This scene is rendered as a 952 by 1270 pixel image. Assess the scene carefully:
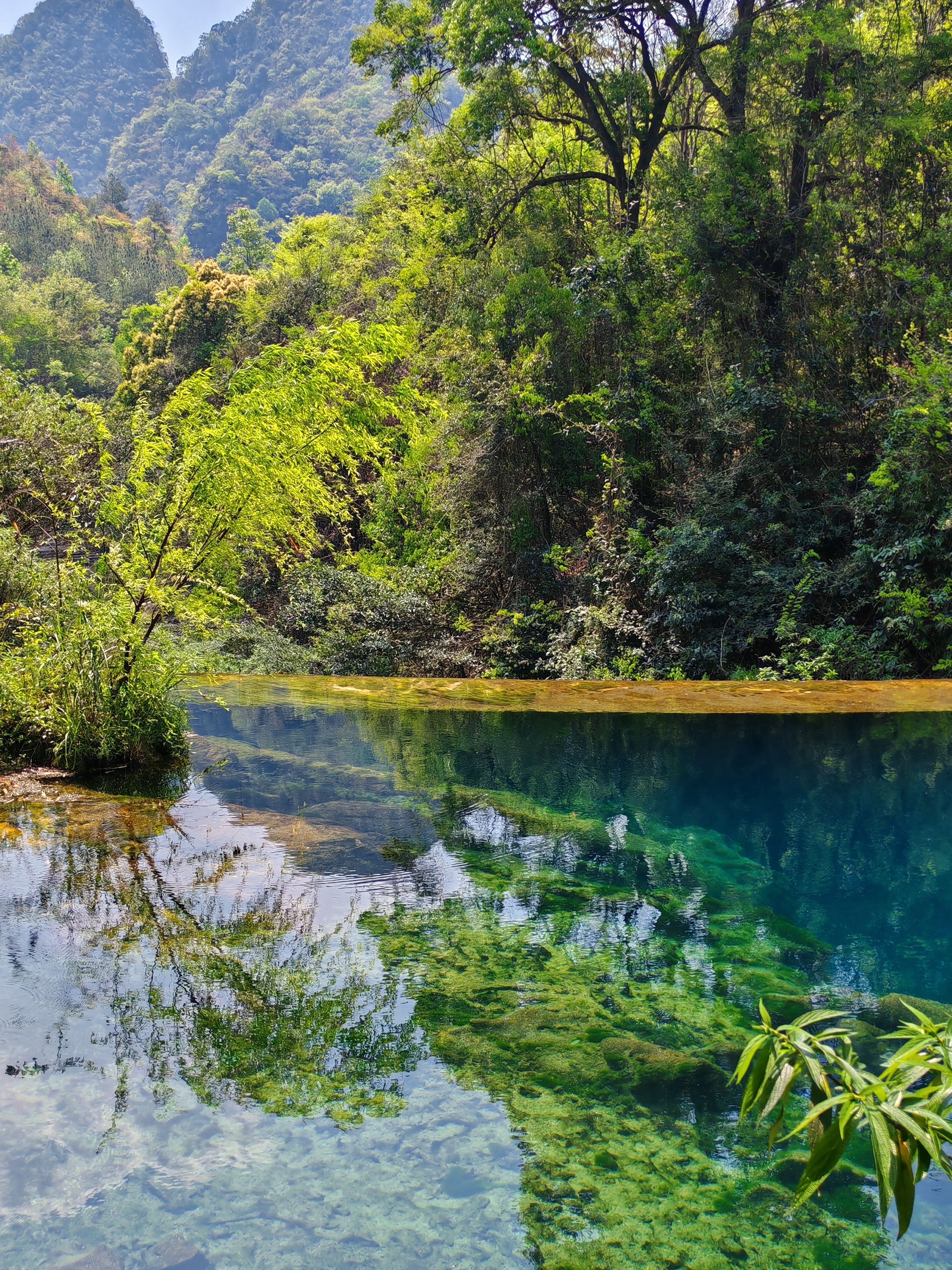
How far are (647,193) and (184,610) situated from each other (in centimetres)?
1092

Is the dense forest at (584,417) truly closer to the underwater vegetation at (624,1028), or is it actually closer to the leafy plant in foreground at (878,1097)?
the underwater vegetation at (624,1028)

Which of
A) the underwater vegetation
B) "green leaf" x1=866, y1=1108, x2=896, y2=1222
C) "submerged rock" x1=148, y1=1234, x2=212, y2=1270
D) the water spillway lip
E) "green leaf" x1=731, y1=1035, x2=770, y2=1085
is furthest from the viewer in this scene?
the water spillway lip

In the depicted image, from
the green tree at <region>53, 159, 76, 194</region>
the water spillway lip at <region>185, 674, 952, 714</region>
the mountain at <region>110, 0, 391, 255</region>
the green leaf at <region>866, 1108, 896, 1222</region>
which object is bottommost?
the water spillway lip at <region>185, 674, 952, 714</region>

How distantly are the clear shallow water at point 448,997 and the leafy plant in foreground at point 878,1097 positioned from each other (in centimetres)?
100

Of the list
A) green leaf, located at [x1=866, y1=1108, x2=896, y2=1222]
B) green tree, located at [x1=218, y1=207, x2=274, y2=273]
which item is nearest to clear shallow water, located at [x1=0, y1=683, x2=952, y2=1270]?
green leaf, located at [x1=866, y1=1108, x2=896, y2=1222]

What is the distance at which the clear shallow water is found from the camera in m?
1.98

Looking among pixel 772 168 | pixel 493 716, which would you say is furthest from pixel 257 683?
pixel 772 168

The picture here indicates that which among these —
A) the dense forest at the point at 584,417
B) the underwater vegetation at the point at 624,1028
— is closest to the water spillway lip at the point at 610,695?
the dense forest at the point at 584,417

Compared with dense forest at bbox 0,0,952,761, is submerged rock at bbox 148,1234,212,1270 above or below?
below

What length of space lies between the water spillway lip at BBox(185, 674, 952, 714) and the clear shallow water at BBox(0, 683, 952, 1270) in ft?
3.32

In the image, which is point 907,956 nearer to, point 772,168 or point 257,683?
point 257,683

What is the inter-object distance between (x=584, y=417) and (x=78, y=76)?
202 m

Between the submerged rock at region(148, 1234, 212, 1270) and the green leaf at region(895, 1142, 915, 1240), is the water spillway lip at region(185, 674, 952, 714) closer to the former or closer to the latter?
the submerged rock at region(148, 1234, 212, 1270)

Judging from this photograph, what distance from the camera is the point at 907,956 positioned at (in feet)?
10.9
